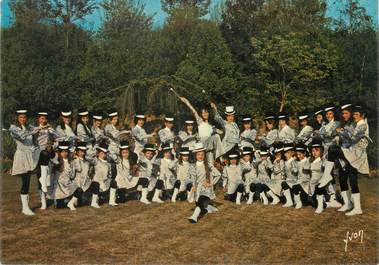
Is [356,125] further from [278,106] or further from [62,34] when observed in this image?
[62,34]

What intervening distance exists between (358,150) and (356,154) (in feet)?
0.32

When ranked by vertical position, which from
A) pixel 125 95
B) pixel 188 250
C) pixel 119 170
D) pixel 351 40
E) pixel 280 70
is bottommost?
pixel 188 250

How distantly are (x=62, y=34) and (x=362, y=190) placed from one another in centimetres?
1979

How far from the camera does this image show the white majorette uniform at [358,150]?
954 cm

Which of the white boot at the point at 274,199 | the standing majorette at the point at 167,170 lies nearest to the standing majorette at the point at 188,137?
the standing majorette at the point at 167,170

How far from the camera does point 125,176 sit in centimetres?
1088

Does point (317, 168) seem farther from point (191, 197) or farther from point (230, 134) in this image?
point (191, 197)

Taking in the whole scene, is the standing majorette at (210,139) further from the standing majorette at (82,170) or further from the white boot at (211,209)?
the standing majorette at (82,170)

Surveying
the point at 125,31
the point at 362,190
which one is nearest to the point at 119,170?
the point at 362,190

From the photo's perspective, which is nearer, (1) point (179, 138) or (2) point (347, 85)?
(1) point (179, 138)

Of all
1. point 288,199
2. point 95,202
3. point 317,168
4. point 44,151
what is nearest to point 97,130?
point 44,151

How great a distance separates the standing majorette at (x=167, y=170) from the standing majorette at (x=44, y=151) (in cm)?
249

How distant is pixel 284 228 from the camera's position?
8.66 m

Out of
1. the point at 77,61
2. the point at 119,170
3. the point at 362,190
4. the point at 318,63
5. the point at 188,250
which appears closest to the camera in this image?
the point at 188,250
